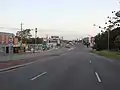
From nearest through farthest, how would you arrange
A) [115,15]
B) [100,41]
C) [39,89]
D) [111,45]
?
[39,89] → [115,15] → [111,45] → [100,41]

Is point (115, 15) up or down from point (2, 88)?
up

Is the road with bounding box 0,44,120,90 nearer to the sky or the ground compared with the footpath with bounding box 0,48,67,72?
nearer to the sky

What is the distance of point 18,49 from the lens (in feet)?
322

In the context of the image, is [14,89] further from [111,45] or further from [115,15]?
[111,45]

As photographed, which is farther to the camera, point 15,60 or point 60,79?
point 15,60

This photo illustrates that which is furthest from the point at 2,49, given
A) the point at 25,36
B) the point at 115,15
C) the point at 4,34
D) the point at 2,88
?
the point at 2,88

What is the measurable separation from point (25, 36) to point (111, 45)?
188 ft

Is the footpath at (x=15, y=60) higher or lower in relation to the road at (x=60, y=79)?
lower

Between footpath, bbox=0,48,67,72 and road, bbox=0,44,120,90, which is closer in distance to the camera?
road, bbox=0,44,120,90

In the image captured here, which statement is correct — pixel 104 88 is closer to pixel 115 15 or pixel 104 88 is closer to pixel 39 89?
pixel 39 89

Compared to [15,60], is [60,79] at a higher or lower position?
higher

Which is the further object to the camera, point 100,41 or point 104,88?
point 100,41

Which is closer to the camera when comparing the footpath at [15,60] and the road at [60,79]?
the road at [60,79]

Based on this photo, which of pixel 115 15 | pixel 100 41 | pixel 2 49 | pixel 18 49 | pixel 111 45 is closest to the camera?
pixel 115 15
